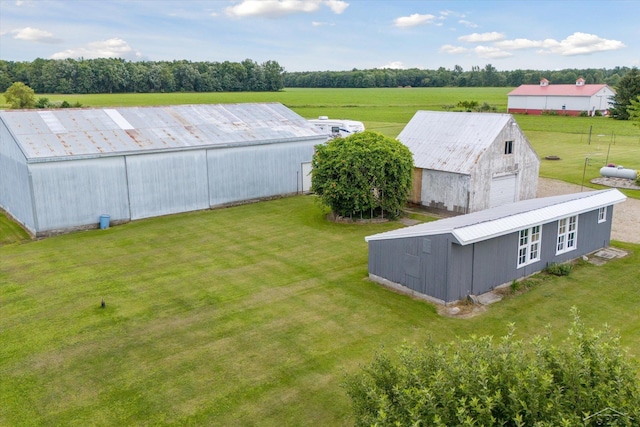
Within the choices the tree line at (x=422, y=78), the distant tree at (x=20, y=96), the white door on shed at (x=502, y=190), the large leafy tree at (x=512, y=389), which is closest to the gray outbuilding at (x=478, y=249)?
the white door on shed at (x=502, y=190)

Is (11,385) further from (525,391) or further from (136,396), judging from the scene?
(525,391)

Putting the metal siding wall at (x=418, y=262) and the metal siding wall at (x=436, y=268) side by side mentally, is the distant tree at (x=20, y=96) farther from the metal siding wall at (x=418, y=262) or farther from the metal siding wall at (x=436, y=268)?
the metal siding wall at (x=436, y=268)

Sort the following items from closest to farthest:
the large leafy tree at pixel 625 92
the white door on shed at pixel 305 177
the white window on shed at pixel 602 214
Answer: the white window on shed at pixel 602 214, the white door on shed at pixel 305 177, the large leafy tree at pixel 625 92

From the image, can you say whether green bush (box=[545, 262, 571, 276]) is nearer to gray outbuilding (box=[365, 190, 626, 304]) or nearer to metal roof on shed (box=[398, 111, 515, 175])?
gray outbuilding (box=[365, 190, 626, 304])

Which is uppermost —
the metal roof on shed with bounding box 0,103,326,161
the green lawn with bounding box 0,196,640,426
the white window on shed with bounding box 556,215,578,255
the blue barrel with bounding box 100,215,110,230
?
the metal roof on shed with bounding box 0,103,326,161

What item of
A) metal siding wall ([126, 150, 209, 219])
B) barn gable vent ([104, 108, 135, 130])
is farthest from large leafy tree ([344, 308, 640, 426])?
barn gable vent ([104, 108, 135, 130])

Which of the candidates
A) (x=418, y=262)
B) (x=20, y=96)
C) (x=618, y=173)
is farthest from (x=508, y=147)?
A: (x=20, y=96)

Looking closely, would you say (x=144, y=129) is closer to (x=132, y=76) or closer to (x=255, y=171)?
(x=255, y=171)
